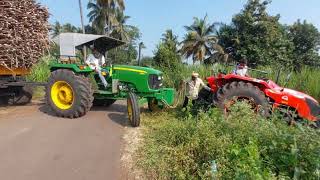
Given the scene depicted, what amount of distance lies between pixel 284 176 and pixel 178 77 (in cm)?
1230

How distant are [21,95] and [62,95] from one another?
2.56 metres

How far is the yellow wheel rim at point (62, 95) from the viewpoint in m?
9.84

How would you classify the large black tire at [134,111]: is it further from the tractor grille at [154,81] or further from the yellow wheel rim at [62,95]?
the yellow wheel rim at [62,95]

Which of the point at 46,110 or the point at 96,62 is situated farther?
the point at 46,110

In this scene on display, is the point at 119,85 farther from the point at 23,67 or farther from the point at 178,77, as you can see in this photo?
the point at 178,77

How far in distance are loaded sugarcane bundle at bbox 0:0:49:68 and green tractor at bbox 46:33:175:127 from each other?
3.04ft

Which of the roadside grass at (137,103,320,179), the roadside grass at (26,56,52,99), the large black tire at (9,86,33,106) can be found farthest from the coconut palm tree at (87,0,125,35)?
the roadside grass at (137,103,320,179)

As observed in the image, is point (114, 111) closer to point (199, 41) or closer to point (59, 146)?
point (59, 146)

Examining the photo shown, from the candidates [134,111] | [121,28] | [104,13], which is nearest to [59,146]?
[134,111]

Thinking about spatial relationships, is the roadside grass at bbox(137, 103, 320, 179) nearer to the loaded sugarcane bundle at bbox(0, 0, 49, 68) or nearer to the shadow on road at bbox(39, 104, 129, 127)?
the shadow on road at bbox(39, 104, 129, 127)

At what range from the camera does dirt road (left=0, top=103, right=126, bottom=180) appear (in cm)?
591

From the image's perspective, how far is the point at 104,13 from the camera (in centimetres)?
4244

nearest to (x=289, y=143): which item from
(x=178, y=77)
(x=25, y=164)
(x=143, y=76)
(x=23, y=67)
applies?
(x=25, y=164)

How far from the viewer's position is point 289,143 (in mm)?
5387
